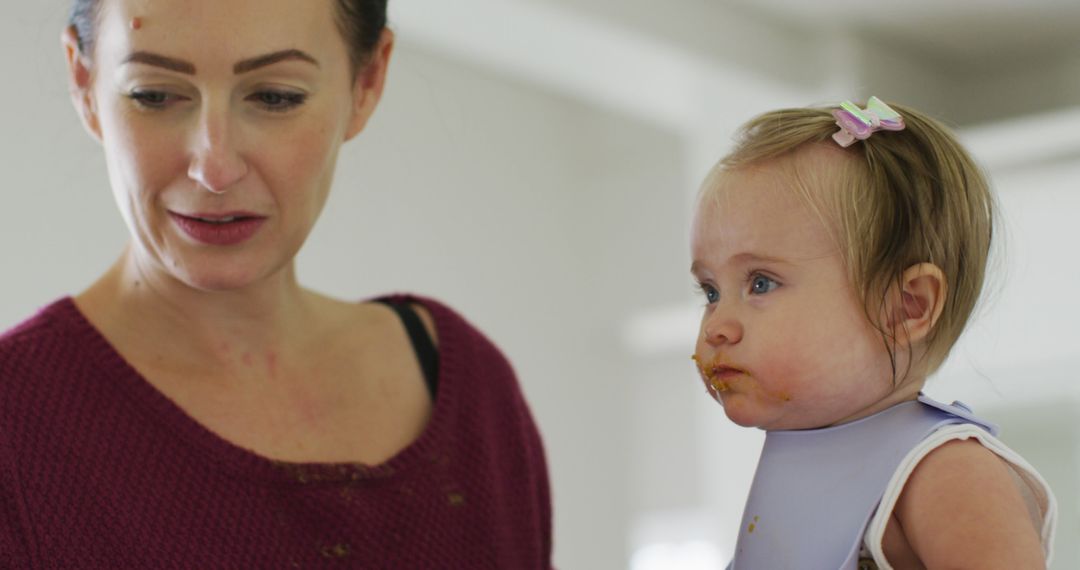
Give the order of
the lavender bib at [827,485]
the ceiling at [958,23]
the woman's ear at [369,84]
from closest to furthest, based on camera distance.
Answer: the lavender bib at [827,485], the woman's ear at [369,84], the ceiling at [958,23]

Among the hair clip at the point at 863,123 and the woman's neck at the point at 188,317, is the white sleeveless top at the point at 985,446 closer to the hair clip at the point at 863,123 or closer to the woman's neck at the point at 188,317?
the hair clip at the point at 863,123

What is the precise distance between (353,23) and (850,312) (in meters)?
0.67

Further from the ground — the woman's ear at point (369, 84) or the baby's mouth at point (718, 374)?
the woman's ear at point (369, 84)

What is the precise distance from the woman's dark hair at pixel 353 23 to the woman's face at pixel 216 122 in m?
0.02

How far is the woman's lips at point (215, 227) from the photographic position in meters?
1.47

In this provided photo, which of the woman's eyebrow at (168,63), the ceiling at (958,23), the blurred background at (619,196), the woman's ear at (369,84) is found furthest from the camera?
the ceiling at (958,23)

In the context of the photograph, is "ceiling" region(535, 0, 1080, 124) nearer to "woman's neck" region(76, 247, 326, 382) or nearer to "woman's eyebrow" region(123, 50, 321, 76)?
"woman's neck" region(76, 247, 326, 382)

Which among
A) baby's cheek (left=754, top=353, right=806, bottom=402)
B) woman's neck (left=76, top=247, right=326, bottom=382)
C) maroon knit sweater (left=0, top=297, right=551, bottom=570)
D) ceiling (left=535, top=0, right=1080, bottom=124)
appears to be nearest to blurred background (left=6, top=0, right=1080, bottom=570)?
ceiling (left=535, top=0, right=1080, bottom=124)

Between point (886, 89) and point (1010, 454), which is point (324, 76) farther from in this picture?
point (886, 89)

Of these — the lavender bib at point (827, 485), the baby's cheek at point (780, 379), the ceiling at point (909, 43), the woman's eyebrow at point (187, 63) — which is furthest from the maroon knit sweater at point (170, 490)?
the ceiling at point (909, 43)

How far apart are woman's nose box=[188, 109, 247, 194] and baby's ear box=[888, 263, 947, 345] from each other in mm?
651

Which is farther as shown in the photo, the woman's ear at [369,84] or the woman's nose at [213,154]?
the woman's ear at [369,84]

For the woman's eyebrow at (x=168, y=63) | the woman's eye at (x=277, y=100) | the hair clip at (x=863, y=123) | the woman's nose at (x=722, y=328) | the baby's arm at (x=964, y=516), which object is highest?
the woman's eyebrow at (x=168, y=63)

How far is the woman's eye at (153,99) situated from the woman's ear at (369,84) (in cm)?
25
